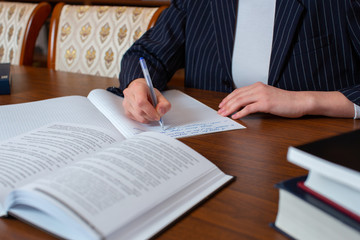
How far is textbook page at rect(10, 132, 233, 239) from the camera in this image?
37cm

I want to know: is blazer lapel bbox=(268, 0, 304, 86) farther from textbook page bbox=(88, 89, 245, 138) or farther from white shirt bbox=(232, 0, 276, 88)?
textbook page bbox=(88, 89, 245, 138)

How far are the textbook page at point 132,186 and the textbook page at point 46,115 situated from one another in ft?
0.76

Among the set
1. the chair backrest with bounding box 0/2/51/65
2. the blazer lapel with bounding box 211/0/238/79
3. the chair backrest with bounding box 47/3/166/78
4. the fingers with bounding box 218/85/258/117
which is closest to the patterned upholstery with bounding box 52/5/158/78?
the chair backrest with bounding box 47/3/166/78

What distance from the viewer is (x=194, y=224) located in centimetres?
42

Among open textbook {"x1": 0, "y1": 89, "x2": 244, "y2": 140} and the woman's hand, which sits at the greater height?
the woman's hand

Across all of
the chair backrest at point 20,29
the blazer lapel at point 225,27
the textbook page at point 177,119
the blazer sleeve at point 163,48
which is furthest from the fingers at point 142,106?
the chair backrest at point 20,29

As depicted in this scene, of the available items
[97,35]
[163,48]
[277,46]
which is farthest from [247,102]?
[97,35]

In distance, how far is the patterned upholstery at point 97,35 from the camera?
1.63 metres

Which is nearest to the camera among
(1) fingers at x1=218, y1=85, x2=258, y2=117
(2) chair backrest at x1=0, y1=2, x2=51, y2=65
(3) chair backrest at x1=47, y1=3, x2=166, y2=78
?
(1) fingers at x1=218, y1=85, x2=258, y2=117

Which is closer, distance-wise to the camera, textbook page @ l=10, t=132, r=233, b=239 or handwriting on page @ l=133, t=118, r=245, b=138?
textbook page @ l=10, t=132, r=233, b=239

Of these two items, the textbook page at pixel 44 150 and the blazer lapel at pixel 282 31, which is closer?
the textbook page at pixel 44 150

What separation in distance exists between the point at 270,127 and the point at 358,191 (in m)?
0.45

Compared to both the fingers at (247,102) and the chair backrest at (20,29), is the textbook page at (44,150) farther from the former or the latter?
the chair backrest at (20,29)

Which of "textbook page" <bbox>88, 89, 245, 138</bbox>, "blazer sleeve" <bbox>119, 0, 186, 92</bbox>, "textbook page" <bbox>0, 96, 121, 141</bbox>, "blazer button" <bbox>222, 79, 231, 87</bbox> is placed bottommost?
"textbook page" <bbox>0, 96, 121, 141</bbox>
